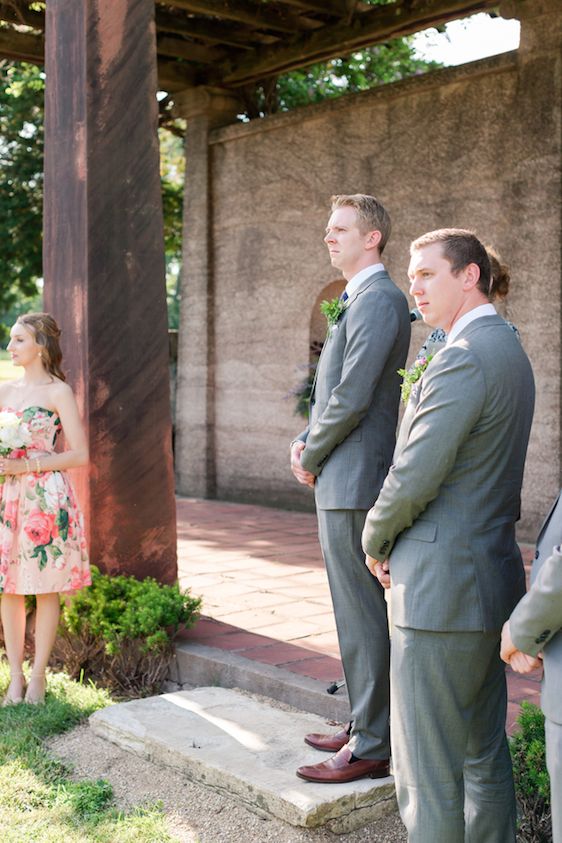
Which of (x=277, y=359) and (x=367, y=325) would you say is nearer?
(x=367, y=325)

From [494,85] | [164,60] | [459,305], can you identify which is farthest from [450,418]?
[164,60]

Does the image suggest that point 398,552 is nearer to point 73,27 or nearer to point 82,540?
point 82,540

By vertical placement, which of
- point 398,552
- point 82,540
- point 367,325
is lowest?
point 82,540

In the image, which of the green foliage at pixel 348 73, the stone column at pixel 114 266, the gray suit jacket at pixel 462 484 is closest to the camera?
the gray suit jacket at pixel 462 484

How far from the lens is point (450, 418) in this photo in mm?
2625

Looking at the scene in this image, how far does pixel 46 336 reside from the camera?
16.5 ft

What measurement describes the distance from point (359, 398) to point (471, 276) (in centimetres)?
80

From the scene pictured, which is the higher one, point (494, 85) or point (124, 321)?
point (494, 85)

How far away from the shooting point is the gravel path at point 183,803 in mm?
3457

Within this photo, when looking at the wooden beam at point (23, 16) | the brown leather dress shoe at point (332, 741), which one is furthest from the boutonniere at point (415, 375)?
the wooden beam at point (23, 16)

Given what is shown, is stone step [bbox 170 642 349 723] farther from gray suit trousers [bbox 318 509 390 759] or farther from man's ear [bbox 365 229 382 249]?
man's ear [bbox 365 229 382 249]

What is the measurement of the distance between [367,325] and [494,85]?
19.0ft

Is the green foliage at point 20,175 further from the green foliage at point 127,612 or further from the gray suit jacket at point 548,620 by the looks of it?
the gray suit jacket at point 548,620

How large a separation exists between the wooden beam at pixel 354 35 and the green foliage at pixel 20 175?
3781 mm
